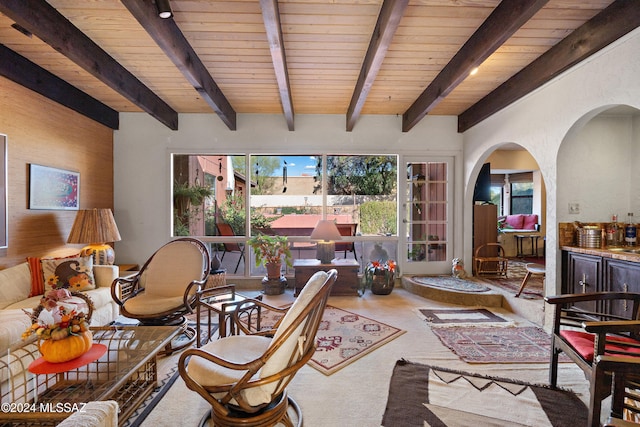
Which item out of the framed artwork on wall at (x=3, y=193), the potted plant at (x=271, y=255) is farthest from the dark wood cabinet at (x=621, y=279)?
the framed artwork on wall at (x=3, y=193)

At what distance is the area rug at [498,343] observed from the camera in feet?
8.60

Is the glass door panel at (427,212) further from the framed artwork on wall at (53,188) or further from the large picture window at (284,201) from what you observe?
the framed artwork on wall at (53,188)

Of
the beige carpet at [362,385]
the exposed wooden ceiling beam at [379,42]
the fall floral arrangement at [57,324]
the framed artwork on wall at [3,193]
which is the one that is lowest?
the beige carpet at [362,385]

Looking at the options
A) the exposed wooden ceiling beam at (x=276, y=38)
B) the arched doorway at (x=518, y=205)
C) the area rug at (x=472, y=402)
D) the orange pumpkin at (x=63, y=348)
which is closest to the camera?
the orange pumpkin at (x=63, y=348)

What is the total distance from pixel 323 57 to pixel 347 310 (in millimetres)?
2842

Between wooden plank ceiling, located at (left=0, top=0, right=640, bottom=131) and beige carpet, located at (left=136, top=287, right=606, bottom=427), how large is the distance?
2546mm

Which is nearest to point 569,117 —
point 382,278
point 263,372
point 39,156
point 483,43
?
point 483,43

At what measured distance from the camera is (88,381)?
1705mm

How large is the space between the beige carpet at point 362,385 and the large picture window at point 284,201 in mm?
2227

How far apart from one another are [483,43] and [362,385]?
285 cm

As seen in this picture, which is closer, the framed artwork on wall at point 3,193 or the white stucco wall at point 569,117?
the white stucco wall at point 569,117

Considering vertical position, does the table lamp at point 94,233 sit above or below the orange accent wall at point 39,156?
below

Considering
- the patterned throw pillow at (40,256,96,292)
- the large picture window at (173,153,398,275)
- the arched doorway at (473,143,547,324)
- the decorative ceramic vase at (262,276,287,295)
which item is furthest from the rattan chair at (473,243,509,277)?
the patterned throw pillow at (40,256,96,292)

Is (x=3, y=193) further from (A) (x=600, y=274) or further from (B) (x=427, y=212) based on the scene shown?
(A) (x=600, y=274)
